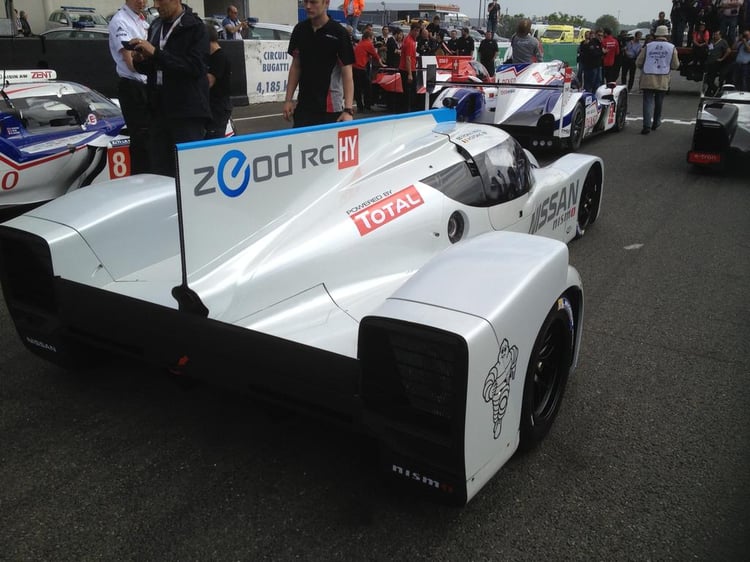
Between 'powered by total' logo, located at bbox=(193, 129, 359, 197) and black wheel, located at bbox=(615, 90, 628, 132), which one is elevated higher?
'powered by total' logo, located at bbox=(193, 129, 359, 197)

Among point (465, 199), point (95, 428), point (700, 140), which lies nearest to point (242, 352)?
point (95, 428)

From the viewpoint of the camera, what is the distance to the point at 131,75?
4867 mm

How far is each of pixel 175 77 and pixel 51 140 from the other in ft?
7.47

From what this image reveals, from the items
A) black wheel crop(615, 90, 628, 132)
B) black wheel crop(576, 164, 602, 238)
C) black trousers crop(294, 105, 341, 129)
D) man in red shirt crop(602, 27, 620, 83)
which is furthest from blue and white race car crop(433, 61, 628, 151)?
man in red shirt crop(602, 27, 620, 83)

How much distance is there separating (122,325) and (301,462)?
84cm

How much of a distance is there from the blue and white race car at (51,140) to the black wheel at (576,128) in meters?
5.62

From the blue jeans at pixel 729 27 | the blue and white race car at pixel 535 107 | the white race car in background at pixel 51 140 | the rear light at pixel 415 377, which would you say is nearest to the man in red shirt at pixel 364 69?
the blue and white race car at pixel 535 107

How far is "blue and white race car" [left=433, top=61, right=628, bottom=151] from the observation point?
837 centimetres

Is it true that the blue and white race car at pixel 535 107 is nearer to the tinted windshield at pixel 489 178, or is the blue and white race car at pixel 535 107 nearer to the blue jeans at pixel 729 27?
the tinted windshield at pixel 489 178

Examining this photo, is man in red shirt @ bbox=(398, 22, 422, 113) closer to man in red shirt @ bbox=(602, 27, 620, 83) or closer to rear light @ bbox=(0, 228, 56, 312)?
man in red shirt @ bbox=(602, 27, 620, 83)

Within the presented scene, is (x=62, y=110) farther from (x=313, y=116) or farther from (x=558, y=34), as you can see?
(x=558, y=34)

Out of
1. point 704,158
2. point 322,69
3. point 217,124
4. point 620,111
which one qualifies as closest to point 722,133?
point 704,158

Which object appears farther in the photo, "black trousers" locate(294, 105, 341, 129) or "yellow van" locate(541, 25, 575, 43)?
"yellow van" locate(541, 25, 575, 43)

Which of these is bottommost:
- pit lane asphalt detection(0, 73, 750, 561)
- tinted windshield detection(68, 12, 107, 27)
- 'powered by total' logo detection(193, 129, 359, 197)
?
pit lane asphalt detection(0, 73, 750, 561)
